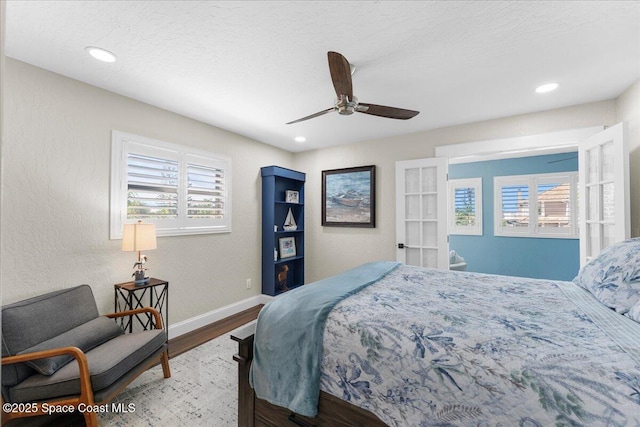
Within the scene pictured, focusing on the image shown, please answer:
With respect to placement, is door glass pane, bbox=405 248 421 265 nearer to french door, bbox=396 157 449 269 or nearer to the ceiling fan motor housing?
french door, bbox=396 157 449 269

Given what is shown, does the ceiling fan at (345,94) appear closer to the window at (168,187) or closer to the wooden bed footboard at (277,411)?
the wooden bed footboard at (277,411)

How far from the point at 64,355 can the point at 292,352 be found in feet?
4.96

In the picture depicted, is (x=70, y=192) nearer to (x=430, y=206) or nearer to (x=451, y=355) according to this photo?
(x=451, y=355)

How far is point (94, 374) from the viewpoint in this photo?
5.76 feet

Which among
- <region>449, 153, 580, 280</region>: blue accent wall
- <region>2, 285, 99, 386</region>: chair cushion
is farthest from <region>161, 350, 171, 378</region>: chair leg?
<region>449, 153, 580, 280</region>: blue accent wall

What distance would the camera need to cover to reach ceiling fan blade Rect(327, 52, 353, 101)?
174cm

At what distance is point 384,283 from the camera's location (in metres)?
2.24

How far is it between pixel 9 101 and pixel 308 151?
343 centimetres

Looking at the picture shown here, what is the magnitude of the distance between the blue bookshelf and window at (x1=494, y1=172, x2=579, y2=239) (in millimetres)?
3670

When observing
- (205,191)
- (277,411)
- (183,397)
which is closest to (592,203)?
(277,411)

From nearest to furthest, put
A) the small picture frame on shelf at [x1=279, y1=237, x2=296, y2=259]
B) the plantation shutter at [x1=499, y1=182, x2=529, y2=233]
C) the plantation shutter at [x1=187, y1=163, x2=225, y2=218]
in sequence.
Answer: the plantation shutter at [x1=187, y1=163, x2=225, y2=218], the small picture frame on shelf at [x1=279, y1=237, x2=296, y2=259], the plantation shutter at [x1=499, y1=182, x2=529, y2=233]

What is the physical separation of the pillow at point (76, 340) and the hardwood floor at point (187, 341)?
1.41 feet

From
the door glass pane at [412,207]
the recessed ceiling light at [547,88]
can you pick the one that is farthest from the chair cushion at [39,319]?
the recessed ceiling light at [547,88]

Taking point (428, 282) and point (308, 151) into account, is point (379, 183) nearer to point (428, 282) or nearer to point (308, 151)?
point (308, 151)
